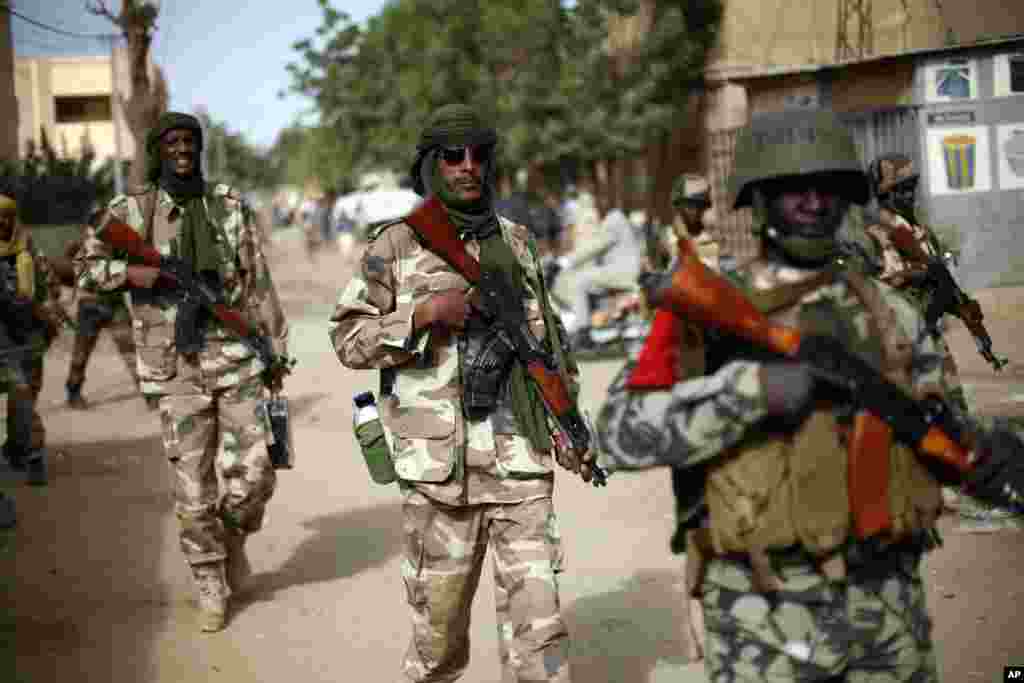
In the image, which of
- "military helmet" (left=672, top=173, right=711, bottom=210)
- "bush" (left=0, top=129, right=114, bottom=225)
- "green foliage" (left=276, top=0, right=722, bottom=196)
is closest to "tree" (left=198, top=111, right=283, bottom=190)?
"green foliage" (left=276, top=0, right=722, bottom=196)

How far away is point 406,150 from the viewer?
32500 mm

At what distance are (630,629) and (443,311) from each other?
2.19m

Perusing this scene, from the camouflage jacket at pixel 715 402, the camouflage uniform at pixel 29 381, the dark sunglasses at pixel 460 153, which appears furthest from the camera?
the camouflage uniform at pixel 29 381

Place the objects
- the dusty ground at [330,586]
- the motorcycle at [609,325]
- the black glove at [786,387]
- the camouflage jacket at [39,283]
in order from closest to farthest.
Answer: the black glove at [786,387], the dusty ground at [330,586], the camouflage jacket at [39,283], the motorcycle at [609,325]

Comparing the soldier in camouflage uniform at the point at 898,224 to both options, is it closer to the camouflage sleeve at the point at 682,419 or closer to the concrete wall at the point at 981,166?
the concrete wall at the point at 981,166

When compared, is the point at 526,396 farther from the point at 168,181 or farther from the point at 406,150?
the point at 406,150

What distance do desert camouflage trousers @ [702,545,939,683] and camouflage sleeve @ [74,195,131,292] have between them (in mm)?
3726

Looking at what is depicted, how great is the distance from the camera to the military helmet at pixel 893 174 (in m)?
5.96

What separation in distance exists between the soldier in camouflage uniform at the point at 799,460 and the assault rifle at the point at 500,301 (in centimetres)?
110

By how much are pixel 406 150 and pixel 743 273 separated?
30.1 m

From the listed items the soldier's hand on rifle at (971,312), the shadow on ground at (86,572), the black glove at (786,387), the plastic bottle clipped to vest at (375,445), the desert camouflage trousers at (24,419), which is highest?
the black glove at (786,387)

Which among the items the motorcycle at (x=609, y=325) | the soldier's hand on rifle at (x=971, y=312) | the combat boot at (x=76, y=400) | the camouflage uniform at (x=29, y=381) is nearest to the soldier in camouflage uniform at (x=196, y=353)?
the camouflage uniform at (x=29, y=381)

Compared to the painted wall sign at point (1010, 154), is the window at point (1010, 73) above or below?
above

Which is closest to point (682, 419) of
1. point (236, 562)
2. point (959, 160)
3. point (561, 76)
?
point (236, 562)
